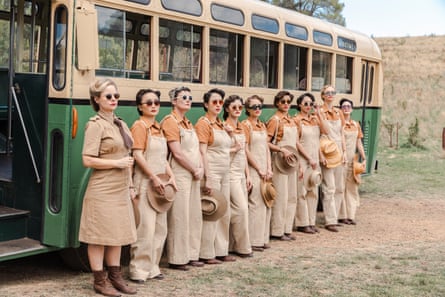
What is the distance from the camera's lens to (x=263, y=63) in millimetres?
8164

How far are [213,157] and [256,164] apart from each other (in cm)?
84

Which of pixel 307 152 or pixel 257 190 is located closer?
pixel 257 190

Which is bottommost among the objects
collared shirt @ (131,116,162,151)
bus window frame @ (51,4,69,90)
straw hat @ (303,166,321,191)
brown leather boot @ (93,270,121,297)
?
→ brown leather boot @ (93,270,121,297)

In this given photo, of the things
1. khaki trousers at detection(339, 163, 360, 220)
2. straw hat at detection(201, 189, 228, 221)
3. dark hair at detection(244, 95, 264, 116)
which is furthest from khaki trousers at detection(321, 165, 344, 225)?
straw hat at detection(201, 189, 228, 221)

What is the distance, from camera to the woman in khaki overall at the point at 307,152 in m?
8.45

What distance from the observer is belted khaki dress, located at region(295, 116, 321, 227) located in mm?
8469

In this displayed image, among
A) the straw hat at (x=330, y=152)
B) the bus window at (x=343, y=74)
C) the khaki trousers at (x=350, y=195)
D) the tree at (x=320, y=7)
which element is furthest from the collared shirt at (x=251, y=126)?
the tree at (x=320, y=7)

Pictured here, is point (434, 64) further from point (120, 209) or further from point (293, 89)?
point (120, 209)

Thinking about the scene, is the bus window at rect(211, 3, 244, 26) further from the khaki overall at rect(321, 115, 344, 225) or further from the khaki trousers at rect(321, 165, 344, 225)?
the khaki trousers at rect(321, 165, 344, 225)

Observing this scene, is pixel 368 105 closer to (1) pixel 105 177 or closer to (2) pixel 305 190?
(2) pixel 305 190

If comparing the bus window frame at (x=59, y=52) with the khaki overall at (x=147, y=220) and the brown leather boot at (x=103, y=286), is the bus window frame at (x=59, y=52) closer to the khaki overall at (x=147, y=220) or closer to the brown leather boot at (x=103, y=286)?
the khaki overall at (x=147, y=220)

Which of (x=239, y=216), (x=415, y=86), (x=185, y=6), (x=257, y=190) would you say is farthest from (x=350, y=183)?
(x=415, y=86)

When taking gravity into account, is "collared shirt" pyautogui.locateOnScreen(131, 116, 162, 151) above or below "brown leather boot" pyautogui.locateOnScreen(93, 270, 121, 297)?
above

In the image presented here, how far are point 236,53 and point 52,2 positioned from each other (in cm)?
254
